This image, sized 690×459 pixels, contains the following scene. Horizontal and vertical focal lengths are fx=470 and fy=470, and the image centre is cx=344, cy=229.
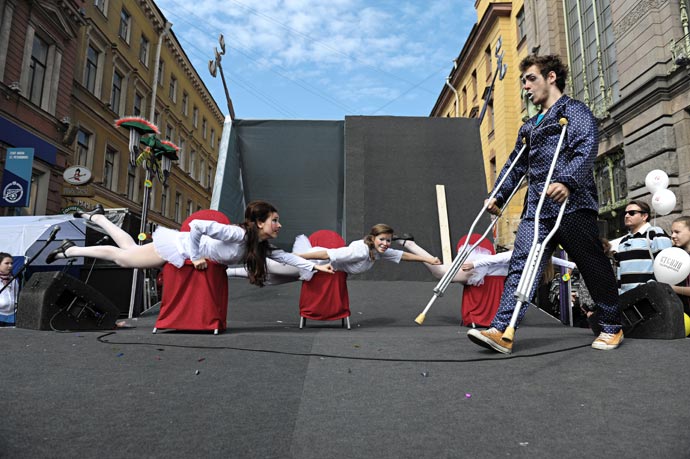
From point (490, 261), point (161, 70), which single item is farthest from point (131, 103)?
point (490, 261)

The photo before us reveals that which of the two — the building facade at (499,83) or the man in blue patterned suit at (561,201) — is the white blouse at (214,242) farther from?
the building facade at (499,83)

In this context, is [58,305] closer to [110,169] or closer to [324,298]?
[324,298]

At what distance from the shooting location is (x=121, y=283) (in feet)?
24.1

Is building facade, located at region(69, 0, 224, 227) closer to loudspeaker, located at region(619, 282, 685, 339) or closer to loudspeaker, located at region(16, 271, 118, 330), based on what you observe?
loudspeaker, located at region(16, 271, 118, 330)

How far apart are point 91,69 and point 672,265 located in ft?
60.8

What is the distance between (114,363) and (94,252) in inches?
102

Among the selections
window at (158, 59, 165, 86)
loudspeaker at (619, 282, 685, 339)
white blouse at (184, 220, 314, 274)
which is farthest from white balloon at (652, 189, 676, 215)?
window at (158, 59, 165, 86)

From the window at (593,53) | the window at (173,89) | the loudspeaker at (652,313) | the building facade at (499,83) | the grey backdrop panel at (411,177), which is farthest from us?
the window at (173,89)

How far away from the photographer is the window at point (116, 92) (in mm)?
18281

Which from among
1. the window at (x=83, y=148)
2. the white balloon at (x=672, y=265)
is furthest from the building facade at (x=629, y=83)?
the window at (x=83, y=148)

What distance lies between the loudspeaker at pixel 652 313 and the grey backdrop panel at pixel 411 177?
6.02 metres

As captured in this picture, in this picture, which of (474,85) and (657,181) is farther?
(474,85)

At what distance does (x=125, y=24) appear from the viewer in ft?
63.8

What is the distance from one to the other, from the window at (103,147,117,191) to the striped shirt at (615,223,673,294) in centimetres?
1776
